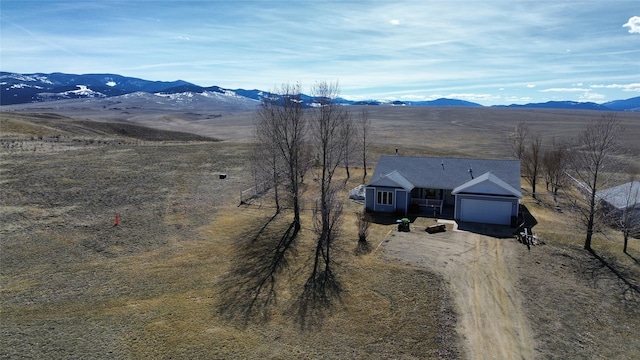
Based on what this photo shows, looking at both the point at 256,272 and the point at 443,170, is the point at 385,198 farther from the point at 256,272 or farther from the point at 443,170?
the point at 256,272

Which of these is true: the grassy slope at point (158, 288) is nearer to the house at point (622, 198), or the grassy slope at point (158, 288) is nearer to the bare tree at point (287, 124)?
the bare tree at point (287, 124)

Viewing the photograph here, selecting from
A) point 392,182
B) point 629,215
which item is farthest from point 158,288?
point 629,215

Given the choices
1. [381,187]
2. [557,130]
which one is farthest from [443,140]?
[381,187]

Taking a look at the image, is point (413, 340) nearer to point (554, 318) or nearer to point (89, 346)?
point (554, 318)

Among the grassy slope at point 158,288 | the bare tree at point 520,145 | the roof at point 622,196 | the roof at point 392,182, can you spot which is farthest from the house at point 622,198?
the grassy slope at point 158,288

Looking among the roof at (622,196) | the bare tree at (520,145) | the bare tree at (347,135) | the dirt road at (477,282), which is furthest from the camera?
the bare tree at (520,145)

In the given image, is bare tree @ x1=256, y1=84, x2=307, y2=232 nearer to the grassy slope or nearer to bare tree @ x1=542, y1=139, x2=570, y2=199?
the grassy slope
